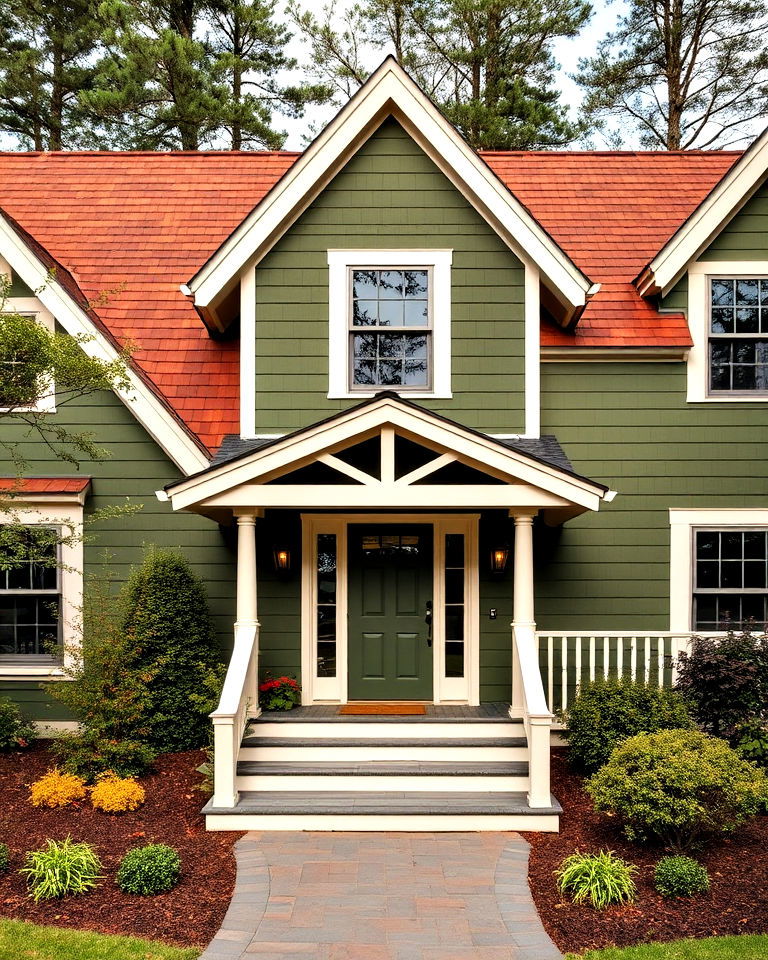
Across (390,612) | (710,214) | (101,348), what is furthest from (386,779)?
(710,214)

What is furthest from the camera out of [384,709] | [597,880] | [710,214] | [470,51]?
[470,51]

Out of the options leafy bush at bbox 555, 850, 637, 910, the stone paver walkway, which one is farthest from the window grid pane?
A: leafy bush at bbox 555, 850, 637, 910

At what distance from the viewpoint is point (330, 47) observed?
62.3ft

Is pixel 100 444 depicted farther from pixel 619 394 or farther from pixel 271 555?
pixel 619 394

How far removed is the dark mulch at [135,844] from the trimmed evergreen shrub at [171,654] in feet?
0.91

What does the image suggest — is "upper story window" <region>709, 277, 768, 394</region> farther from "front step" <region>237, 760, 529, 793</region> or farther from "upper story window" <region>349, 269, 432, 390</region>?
"front step" <region>237, 760, 529, 793</region>

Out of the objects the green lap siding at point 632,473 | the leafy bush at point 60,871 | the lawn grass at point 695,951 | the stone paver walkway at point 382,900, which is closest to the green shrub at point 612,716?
the green lap siding at point 632,473

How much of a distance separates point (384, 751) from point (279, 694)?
1.40 meters

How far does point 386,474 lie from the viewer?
7.16 metres

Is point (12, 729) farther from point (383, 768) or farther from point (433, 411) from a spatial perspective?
point (433, 411)

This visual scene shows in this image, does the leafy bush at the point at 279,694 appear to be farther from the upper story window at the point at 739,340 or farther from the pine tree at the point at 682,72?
the pine tree at the point at 682,72

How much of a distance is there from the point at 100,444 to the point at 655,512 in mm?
6682

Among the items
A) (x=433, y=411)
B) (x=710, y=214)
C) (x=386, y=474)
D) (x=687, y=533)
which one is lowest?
(x=687, y=533)

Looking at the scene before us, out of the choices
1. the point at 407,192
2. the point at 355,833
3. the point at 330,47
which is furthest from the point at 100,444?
the point at 330,47
